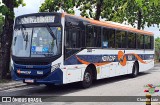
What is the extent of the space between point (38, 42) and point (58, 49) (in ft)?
2.88

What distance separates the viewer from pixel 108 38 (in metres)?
16.5

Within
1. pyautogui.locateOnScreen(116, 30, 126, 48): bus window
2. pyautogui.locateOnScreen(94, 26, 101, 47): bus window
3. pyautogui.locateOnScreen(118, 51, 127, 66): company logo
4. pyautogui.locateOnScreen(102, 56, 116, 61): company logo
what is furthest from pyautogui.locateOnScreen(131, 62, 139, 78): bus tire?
pyautogui.locateOnScreen(94, 26, 101, 47): bus window

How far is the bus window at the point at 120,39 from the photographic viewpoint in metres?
17.6

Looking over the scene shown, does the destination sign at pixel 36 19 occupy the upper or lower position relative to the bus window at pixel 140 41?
upper

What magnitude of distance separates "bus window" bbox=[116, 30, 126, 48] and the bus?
4.76 ft

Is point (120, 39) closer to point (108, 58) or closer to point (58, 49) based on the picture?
point (108, 58)

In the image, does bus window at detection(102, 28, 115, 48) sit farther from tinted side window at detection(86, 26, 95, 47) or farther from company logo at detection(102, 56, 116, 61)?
tinted side window at detection(86, 26, 95, 47)

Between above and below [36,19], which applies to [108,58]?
below

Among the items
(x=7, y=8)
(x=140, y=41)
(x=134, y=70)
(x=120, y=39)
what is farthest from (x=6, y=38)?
(x=140, y=41)

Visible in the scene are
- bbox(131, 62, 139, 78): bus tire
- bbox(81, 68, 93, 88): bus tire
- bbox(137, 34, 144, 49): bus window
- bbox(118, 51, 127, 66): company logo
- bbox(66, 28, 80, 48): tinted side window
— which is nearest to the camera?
bbox(66, 28, 80, 48): tinted side window

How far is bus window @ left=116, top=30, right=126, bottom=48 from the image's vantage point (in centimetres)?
1761

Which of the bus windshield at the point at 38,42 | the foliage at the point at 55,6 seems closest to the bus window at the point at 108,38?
the bus windshield at the point at 38,42

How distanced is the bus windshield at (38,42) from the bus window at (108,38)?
404cm

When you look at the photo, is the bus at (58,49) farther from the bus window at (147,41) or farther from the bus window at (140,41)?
the bus window at (147,41)
